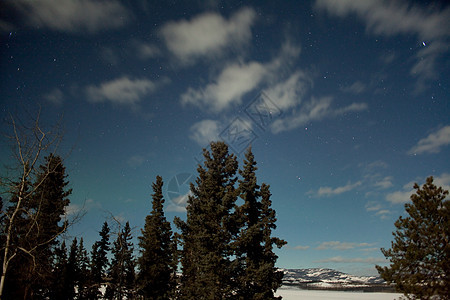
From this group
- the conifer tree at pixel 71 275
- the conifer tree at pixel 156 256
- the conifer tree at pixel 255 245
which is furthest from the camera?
the conifer tree at pixel 71 275

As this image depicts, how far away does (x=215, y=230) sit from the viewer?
21.8 meters

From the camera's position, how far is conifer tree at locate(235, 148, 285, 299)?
75.4ft

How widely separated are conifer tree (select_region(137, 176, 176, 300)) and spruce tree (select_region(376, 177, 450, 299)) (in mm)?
21135

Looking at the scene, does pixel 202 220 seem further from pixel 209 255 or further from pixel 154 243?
pixel 154 243

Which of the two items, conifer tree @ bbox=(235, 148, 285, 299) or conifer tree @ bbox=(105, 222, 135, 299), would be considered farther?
conifer tree @ bbox=(235, 148, 285, 299)

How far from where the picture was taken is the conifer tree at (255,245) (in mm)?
22984

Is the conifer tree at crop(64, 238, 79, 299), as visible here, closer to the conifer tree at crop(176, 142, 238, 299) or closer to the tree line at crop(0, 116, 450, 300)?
the tree line at crop(0, 116, 450, 300)

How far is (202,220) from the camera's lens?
71.7ft

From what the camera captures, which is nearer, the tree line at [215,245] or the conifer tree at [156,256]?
the tree line at [215,245]

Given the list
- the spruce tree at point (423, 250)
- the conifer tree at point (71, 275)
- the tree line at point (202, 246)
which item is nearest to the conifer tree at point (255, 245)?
the tree line at point (202, 246)

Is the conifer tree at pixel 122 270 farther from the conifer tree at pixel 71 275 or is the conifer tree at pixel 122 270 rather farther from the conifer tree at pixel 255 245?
the conifer tree at pixel 71 275

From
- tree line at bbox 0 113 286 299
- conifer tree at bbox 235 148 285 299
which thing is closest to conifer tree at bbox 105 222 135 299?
tree line at bbox 0 113 286 299

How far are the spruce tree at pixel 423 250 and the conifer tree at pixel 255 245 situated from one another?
9029mm

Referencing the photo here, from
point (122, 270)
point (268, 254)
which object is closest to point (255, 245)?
point (268, 254)
